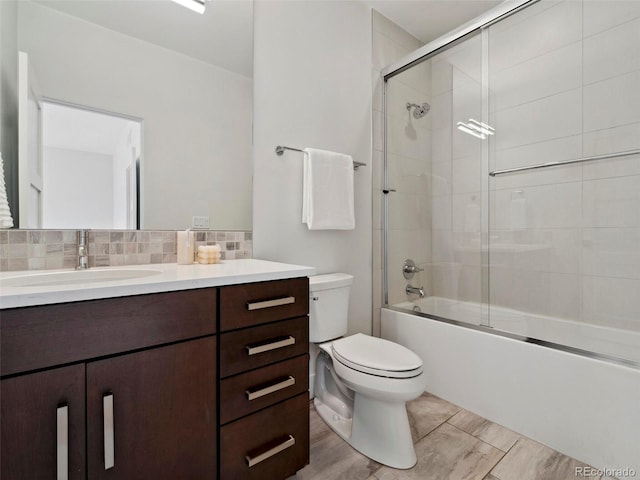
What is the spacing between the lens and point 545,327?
5.69ft

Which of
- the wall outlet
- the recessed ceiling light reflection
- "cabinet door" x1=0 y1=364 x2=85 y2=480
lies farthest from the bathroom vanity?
the recessed ceiling light reflection

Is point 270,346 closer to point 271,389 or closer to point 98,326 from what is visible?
point 271,389

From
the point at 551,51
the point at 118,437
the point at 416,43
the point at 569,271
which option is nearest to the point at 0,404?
the point at 118,437

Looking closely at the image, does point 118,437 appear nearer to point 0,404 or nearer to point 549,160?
point 0,404

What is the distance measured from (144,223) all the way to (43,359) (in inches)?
28.7

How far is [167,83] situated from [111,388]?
4.06 feet

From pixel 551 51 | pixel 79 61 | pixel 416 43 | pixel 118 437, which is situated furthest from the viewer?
pixel 416 43

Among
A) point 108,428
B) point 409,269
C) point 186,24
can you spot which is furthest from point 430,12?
point 108,428

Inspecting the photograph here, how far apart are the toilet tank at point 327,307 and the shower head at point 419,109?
1293mm

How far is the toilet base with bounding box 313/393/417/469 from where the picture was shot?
4.28 feet

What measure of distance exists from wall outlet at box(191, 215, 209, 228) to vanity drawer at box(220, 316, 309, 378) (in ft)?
2.19

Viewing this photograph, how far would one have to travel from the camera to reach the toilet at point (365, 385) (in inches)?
50.7

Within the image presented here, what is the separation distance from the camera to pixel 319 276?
6.07ft

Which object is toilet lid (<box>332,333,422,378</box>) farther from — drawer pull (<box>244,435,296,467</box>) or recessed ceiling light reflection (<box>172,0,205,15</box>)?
recessed ceiling light reflection (<box>172,0,205,15</box>)
